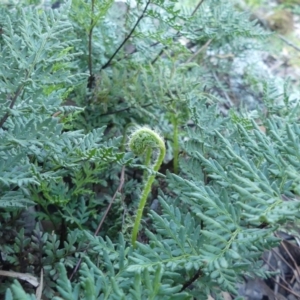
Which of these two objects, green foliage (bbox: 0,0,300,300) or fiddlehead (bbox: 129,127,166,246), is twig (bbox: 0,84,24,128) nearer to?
green foliage (bbox: 0,0,300,300)

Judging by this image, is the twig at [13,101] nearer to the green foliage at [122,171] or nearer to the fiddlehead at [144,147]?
the green foliage at [122,171]

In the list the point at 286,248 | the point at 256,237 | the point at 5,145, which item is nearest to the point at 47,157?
the point at 5,145

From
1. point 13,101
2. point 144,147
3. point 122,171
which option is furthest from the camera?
point 122,171

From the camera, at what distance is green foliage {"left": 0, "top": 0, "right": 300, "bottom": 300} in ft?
2.42

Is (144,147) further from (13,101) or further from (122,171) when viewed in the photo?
(13,101)

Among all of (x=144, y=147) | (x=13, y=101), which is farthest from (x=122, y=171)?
(x=13, y=101)

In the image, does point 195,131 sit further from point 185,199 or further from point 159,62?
point 159,62

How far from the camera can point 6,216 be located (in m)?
0.94

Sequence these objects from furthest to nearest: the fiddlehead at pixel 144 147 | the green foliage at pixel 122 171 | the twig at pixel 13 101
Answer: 1. the fiddlehead at pixel 144 147
2. the twig at pixel 13 101
3. the green foliage at pixel 122 171

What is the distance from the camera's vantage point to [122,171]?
1156mm

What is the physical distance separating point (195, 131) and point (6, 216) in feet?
1.54

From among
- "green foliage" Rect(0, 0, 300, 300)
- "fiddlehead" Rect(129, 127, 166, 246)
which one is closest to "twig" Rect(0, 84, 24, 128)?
"green foliage" Rect(0, 0, 300, 300)

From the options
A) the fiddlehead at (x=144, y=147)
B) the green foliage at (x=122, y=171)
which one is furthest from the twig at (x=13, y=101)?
the fiddlehead at (x=144, y=147)

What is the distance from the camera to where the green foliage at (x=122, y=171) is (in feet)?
2.42
